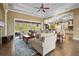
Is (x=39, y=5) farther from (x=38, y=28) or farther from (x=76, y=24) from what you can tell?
(x=76, y=24)

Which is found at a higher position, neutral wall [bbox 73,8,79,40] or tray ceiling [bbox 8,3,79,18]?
tray ceiling [bbox 8,3,79,18]

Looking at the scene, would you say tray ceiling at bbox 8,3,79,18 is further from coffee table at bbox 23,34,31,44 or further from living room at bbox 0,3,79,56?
coffee table at bbox 23,34,31,44

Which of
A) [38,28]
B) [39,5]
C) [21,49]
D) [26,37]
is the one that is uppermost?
[39,5]

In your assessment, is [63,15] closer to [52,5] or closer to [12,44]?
[52,5]

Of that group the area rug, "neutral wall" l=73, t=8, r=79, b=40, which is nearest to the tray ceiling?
"neutral wall" l=73, t=8, r=79, b=40

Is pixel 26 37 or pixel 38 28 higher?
pixel 38 28

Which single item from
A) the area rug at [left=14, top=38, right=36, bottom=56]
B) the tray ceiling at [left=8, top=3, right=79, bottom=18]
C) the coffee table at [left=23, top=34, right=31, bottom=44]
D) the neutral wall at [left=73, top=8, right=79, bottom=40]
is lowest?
the area rug at [left=14, top=38, right=36, bottom=56]

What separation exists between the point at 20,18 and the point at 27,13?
19 cm

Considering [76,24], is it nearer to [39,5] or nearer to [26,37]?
[39,5]

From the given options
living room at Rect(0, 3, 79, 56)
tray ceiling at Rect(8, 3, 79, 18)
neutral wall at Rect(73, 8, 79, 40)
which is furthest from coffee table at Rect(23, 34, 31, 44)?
neutral wall at Rect(73, 8, 79, 40)

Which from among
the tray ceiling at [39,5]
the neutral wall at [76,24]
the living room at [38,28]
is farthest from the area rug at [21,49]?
the neutral wall at [76,24]

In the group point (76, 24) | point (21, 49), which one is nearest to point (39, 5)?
point (76, 24)

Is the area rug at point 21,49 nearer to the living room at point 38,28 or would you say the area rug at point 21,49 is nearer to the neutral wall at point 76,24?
the living room at point 38,28

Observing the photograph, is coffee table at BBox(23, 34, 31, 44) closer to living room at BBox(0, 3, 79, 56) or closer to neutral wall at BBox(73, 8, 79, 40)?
living room at BBox(0, 3, 79, 56)
